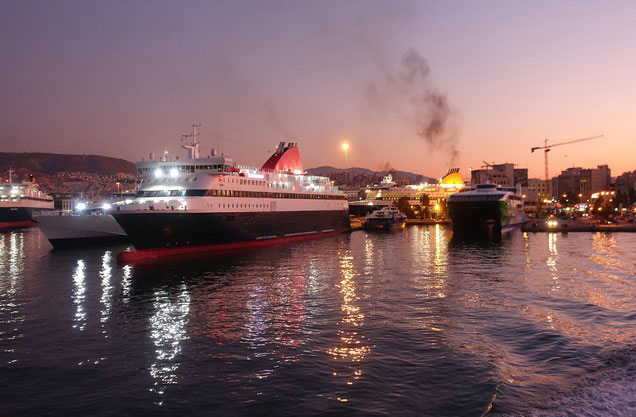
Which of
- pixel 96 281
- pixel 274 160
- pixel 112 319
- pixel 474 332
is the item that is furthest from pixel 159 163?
pixel 474 332

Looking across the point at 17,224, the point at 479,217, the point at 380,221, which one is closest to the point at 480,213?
the point at 479,217

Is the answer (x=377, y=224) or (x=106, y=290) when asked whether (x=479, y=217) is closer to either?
(x=377, y=224)

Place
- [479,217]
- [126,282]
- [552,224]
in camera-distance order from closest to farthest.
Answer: [126,282] → [479,217] → [552,224]

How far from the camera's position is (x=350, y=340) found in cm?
1800

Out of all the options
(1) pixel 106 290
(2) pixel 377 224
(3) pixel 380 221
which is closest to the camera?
(1) pixel 106 290

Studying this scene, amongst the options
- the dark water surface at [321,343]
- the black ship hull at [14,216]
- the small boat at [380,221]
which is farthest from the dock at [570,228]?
the black ship hull at [14,216]

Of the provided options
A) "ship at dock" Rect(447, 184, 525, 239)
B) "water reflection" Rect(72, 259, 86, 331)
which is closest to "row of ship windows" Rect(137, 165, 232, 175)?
"water reflection" Rect(72, 259, 86, 331)

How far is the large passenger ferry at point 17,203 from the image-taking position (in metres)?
122

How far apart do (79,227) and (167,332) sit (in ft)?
161

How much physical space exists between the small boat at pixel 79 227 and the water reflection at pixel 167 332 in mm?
36381

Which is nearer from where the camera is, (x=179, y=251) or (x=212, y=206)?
(x=179, y=251)

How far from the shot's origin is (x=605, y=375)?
14094 millimetres

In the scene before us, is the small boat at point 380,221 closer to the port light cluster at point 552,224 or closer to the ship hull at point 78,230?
the port light cluster at point 552,224

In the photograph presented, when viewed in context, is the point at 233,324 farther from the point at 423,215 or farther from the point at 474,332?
the point at 423,215
